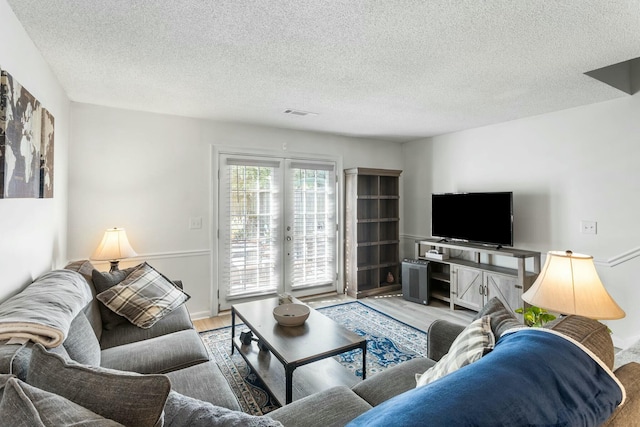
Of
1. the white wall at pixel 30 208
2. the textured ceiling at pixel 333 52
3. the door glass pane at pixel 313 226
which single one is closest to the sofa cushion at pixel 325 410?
the white wall at pixel 30 208

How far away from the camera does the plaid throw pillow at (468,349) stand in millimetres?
1179

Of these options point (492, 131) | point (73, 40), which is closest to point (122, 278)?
point (73, 40)

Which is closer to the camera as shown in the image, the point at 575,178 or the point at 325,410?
the point at 325,410

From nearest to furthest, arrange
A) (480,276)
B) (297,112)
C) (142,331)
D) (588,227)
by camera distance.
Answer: (142,331), (588,227), (297,112), (480,276)

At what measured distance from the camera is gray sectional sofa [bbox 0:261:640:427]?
2.35 feet

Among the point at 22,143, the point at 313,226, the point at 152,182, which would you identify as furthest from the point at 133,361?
the point at 313,226

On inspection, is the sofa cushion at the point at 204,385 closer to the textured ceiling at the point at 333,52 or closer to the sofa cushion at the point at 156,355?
the sofa cushion at the point at 156,355

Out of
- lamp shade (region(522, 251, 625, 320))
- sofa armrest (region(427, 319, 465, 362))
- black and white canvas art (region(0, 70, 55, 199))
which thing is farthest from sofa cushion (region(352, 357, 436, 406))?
black and white canvas art (region(0, 70, 55, 199))

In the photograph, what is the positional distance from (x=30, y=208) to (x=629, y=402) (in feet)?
9.68

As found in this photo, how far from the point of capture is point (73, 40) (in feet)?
6.33

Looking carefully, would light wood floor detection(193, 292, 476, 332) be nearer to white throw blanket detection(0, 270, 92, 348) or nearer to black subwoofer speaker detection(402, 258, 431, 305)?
black subwoofer speaker detection(402, 258, 431, 305)

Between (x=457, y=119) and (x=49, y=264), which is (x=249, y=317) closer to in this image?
(x=49, y=264)

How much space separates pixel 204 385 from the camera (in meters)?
1.54

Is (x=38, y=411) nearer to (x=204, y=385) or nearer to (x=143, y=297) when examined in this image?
(x=204, y=385)
